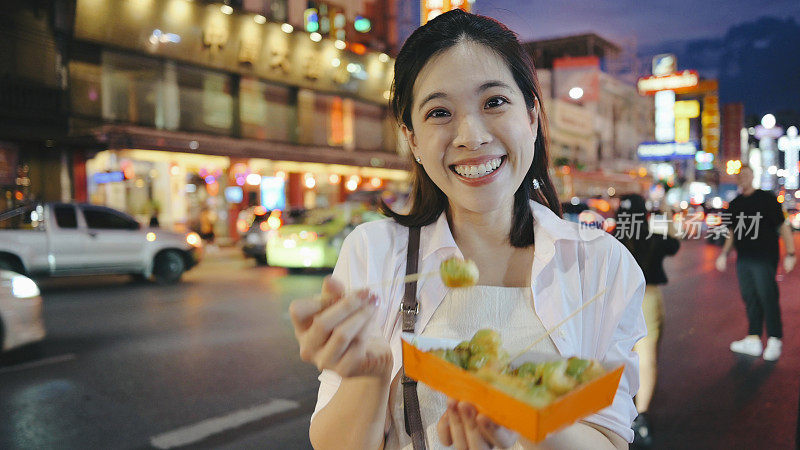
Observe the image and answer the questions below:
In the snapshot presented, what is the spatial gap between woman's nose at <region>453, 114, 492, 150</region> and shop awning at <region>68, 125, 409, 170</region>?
18.6 metres

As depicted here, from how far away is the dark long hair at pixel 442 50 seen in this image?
64.4 inches

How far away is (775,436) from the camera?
4371mm

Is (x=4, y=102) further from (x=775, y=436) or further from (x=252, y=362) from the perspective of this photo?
(x=775, y=436)

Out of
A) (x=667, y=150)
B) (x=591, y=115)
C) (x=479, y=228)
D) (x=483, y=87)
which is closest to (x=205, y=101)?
(x=479, y=228)

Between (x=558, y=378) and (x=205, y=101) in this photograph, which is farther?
(x=205, y=101)

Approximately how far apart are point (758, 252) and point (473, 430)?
6.51 m

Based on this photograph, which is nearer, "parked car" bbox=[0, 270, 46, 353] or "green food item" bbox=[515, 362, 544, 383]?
"green food item" bbox=[515, 362, 544, 383]

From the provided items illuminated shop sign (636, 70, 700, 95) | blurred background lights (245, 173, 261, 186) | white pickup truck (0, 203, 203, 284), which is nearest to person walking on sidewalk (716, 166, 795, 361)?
white pickup truck (0, 203, 203, 284)

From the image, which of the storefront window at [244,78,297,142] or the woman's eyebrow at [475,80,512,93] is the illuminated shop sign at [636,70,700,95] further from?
the woman's eyebrow at [475,80,512,93]

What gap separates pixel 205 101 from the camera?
22.2 metres

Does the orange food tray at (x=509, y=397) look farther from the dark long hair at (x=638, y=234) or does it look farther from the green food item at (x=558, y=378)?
the dark long hair at (x=638, y=234)

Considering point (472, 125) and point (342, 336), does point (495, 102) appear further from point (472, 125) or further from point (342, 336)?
point (342, 336)

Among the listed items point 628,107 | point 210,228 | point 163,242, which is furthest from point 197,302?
point 628,107

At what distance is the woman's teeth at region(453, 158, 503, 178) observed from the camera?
1.59 meters
